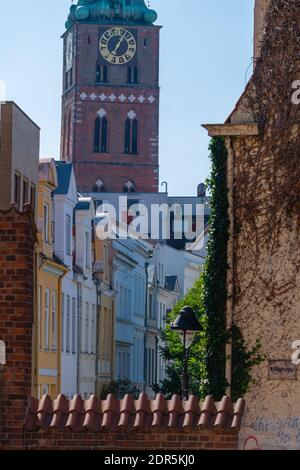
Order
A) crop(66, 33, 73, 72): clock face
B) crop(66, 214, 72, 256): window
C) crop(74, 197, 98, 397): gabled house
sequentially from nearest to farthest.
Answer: crop(66, 214, 72, 256): window, crop(74, 197, 98, 397): gabled house, crop(66, 33, 73, 72): clock face

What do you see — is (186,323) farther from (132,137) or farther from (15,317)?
(132,137)

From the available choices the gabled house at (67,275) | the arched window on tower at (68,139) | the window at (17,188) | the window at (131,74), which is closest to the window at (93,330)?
the gabled house at (67,275)

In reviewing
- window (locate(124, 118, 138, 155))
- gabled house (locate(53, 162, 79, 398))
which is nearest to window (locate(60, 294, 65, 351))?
gabled house (locate(53, 162, 79, 398))

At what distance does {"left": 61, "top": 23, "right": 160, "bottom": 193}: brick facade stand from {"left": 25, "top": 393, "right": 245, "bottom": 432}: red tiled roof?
12061 centimetres

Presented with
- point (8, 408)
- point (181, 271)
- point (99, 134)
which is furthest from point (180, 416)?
point (99, 134)

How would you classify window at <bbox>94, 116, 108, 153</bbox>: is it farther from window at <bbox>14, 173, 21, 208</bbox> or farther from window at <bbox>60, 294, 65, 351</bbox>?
window at <bbox>14, 173, 21, 208</bbox>

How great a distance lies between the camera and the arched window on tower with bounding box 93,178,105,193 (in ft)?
433

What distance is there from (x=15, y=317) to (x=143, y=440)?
4.72 feet

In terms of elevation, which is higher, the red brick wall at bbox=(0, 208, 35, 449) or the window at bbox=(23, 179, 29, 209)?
the window at bbox=(23, 179, 29, 209)

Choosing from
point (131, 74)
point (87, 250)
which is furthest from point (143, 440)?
point (131, 74)

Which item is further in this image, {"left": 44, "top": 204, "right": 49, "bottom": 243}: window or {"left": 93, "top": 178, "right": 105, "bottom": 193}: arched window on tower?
{"left": 93, "top": 178, "right": 105, "bottom": 193}: arched window on tower

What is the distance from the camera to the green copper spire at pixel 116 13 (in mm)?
135750

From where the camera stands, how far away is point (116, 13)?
135750 mm

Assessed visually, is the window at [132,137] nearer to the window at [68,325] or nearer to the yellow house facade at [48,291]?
the window at [68,325]
